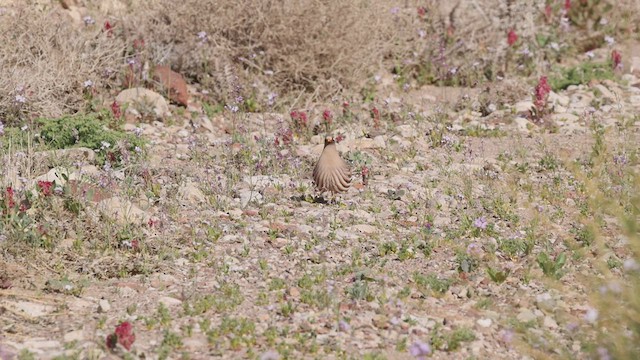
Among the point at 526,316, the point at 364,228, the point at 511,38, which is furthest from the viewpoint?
the point at 511,38

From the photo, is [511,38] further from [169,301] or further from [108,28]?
[169,301]

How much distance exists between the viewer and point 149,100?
8250 millimetres

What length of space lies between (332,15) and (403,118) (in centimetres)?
124

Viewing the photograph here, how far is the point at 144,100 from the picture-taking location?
8.20 meters

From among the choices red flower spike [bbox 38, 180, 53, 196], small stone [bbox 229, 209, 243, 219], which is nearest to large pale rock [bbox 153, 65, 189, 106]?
small stone [bbox 229, 209, 243, 219]

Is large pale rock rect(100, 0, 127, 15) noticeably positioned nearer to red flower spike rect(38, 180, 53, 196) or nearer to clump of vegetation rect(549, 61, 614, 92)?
red flower spike rect(38, 180, 53, 196)

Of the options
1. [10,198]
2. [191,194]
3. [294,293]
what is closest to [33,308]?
[10,198]

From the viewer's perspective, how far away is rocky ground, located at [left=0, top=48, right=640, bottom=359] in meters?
4.49

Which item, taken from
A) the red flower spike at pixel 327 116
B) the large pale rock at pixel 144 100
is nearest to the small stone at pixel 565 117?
the red flower spike at pixel 327 116

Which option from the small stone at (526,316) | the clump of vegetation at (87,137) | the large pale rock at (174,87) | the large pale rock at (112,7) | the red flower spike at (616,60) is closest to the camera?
the small stone at (526,316)

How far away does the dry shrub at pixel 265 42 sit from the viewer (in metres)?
8.62

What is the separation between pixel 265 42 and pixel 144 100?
4.33 ft

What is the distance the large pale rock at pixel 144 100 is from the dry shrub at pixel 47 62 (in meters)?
0.26

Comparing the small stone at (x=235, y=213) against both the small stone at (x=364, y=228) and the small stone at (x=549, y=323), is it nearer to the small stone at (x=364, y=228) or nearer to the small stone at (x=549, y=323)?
the small stone at (x=364, y=228)
